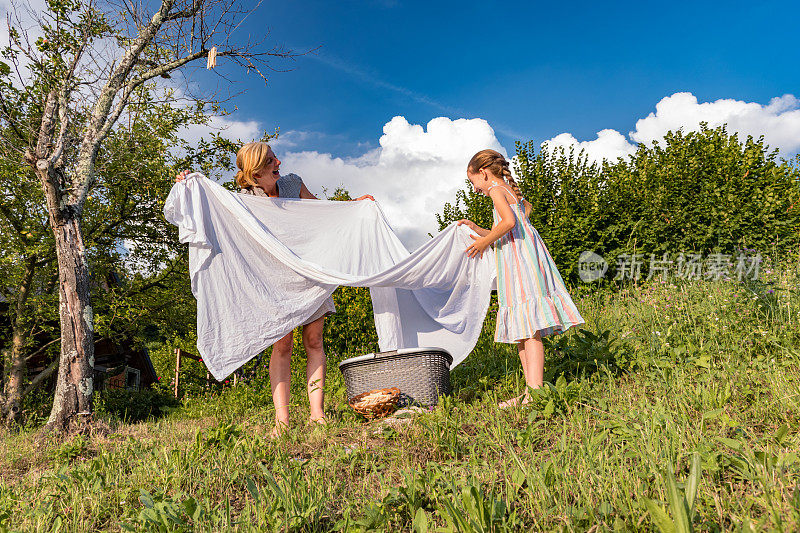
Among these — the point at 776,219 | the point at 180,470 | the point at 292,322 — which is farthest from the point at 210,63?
the point at 776,219

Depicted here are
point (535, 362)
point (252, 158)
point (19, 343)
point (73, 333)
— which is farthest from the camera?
point (19, 343)

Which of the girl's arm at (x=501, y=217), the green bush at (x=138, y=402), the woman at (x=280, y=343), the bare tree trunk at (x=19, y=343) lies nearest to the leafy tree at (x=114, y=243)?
the bare tree trunk at (x=19, y=343)

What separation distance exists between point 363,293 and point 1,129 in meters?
5.44

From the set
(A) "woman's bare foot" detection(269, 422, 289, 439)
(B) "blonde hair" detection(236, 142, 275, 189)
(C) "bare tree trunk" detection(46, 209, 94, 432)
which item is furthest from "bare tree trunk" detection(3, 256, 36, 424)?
(A) "woman's bare foot" detection(269, 422, 289, 439)

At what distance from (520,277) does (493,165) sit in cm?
86

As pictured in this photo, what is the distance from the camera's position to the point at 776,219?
9.12m

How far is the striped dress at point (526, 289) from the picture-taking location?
11.4 ft

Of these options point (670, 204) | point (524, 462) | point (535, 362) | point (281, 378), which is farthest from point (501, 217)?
point (670, 204)

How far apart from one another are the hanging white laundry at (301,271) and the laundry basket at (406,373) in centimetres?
39

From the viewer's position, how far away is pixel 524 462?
2.27m

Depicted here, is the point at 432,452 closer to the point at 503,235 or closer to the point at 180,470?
the point at 180,470

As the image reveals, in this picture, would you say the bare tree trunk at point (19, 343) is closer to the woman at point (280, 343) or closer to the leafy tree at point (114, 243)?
the leafy tree at point (114, 243)

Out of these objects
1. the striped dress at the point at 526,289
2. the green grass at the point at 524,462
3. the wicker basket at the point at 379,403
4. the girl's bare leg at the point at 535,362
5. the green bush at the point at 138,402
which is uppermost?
the striped dress at the point at 526,289

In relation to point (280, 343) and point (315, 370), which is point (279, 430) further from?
point (280, 343)
